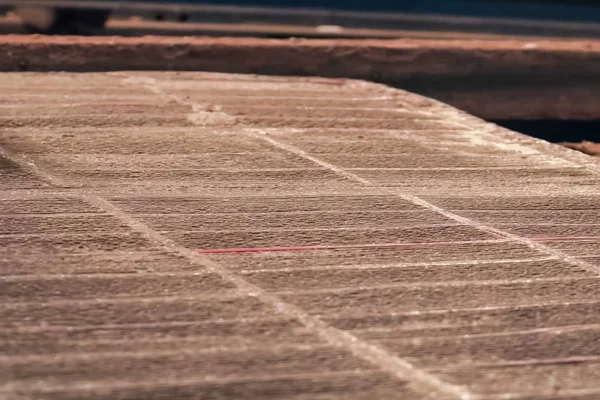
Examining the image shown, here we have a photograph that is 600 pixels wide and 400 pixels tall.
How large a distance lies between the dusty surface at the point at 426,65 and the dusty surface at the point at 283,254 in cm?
79

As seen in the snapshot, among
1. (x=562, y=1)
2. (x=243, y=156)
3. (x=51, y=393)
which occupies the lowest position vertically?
(x=51, y=393)

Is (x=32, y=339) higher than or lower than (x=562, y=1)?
lower

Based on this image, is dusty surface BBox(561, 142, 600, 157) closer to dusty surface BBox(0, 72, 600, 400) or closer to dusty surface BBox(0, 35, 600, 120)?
dusty surface BBox(0, 35, 600, 120)

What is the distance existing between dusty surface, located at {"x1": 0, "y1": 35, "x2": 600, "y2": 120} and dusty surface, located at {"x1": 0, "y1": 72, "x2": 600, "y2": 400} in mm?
787

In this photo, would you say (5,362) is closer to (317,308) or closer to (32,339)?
(32,339)

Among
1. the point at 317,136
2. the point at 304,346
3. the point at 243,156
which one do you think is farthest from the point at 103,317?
the point at 317,136

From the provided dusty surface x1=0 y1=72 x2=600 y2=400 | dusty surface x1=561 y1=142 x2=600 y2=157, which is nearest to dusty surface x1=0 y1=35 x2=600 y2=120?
dusty surface x1=561 y1=142 x2=600 y2=157

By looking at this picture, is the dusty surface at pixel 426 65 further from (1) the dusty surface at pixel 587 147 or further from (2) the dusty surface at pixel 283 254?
(2) the dusty surface at pixel 283 254

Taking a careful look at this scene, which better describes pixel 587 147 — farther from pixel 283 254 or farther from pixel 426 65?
pixel 283 254

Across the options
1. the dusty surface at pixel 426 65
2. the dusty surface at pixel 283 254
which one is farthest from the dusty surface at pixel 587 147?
the dusty surface at pixel 283 254

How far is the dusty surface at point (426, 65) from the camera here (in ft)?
20.3

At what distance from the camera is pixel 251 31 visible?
37.8 feet

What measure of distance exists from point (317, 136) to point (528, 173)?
953mm

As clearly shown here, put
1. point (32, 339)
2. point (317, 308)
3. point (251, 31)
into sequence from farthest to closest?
1. point (251, 31)
2. point (317, 308)
3. point (32, 339)
